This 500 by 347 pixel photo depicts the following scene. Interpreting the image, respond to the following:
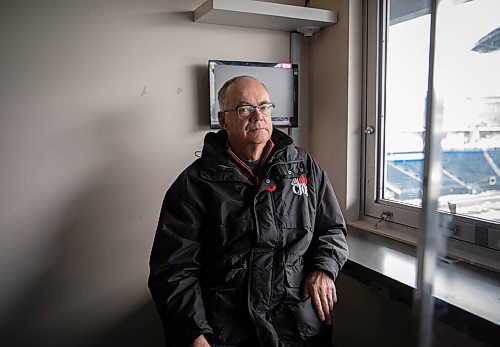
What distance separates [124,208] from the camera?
5.44 ft

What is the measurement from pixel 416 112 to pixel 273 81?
24.9 inches

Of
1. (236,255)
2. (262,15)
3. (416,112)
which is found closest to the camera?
(236,255)

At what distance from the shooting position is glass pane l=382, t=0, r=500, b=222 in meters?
0.87

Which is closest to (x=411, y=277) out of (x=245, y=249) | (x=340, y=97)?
(x=245, y=249)

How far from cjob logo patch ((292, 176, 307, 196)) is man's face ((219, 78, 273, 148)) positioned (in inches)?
6.9

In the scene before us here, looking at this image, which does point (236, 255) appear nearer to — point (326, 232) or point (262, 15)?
point (326, 232)

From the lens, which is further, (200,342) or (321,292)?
(321,292)

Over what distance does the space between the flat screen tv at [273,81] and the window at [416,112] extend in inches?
13.2

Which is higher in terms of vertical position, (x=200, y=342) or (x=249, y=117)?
(x=249, y=117)

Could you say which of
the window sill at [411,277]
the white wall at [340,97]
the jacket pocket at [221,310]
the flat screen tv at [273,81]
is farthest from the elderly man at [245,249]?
the white wall at [340,97]

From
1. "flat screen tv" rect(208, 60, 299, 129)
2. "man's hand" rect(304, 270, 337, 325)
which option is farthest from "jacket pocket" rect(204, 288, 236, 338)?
"flat screen tv" rect(208, 60, 299, 129)

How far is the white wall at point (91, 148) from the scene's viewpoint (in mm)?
1466

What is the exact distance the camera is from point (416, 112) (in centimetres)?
154

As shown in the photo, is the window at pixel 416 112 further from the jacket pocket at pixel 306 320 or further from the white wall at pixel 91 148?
the white wall at pixel 91 148
